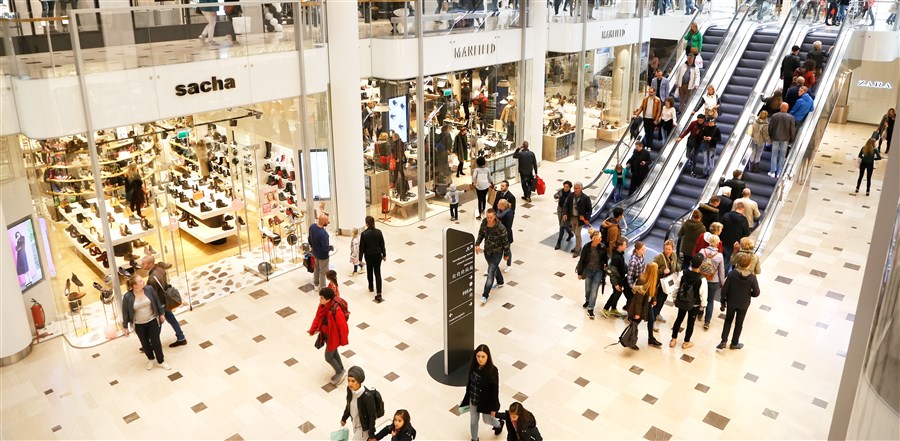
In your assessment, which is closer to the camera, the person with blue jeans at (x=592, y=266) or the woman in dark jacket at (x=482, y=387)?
the woman in dark jacket at (x=482, y=387)

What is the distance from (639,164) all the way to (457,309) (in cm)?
648

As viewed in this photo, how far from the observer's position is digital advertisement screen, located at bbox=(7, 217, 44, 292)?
8.78 meters

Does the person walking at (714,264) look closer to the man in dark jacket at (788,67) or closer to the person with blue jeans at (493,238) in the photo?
the person with blue jeans at (493,238)

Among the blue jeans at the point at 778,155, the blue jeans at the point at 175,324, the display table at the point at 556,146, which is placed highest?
the blue jeans at the point at 778,155

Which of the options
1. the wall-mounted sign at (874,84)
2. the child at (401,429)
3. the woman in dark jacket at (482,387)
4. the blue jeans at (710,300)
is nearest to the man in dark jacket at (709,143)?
the blue jeans at (710,300)

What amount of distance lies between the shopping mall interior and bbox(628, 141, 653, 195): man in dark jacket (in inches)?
2.3

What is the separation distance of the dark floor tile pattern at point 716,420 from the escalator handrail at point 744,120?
11.8 feet

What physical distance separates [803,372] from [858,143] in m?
14.7

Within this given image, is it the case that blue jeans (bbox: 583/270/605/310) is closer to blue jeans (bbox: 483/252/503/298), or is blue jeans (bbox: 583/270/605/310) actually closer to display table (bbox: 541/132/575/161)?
blue jeans (bbox: 483/252/503/298)

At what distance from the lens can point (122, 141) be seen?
1031cm

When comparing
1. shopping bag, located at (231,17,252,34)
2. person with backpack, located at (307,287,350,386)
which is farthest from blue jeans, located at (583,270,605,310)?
shopping bag, located at (231,17,252,34)

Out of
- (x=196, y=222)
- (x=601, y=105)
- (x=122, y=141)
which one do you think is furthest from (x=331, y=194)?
(x=601, y=105)

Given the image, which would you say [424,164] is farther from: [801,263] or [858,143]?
[858,143]

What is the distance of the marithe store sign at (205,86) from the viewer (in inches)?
369
